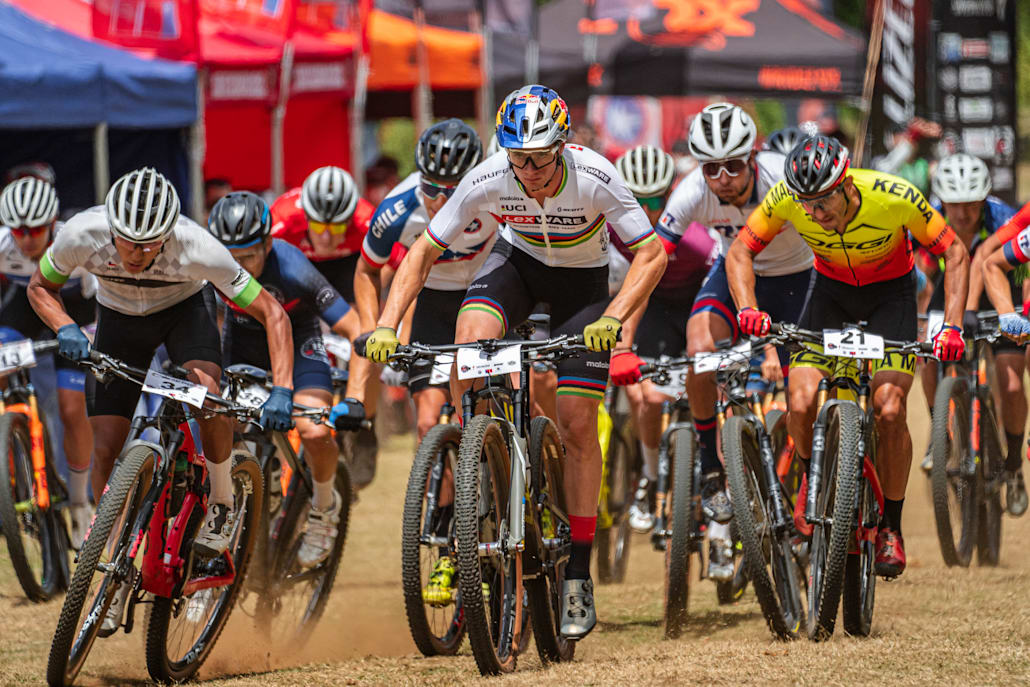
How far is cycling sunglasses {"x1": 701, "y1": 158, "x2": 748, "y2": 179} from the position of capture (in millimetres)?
→ 7910

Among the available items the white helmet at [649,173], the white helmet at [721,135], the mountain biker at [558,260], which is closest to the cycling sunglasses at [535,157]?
the mountain biker at [558,260]

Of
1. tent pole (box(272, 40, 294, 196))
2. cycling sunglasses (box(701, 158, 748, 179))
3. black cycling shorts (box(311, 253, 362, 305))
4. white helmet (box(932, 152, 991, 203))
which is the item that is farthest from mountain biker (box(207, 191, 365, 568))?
tent pole (box(272, 40, 294, 196))

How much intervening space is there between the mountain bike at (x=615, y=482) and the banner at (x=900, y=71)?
24.2ft

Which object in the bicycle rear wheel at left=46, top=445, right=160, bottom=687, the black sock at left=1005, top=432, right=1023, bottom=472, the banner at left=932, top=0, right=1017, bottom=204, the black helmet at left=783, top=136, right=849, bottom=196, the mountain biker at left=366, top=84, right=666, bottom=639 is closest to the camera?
the bicycle rear wheel at left=46, top=445, right=160, bottom=687

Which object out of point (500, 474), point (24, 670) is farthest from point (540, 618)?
point (24, 670)

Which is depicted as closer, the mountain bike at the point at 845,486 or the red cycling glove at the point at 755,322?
the mountain bike at the point at 845,486

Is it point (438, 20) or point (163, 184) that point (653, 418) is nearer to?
point (163, 184)

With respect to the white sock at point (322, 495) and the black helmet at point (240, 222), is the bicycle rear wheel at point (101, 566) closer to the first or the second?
the black helmet at point (240, 222)

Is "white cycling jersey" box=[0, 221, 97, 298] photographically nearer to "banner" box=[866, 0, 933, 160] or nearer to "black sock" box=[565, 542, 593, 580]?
"black sock" box=[565, 542, 593, 580]

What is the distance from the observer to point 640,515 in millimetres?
9062

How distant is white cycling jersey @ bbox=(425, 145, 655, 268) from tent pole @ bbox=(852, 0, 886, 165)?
34.8 ft

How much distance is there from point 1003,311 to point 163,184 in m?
4.45

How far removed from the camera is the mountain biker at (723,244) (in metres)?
7.83

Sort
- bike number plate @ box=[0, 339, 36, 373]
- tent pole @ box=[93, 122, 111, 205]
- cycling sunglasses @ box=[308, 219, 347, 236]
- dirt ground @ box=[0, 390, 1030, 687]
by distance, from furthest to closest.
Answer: tent pole @ box=[93, 122, 111, 205], cycling sunglasses @ box=[308, 219, 347, 236], bike number plate @ box=[0, 339, 36, 373], dirt ground @ box=[0, 390, 1030, 687]
